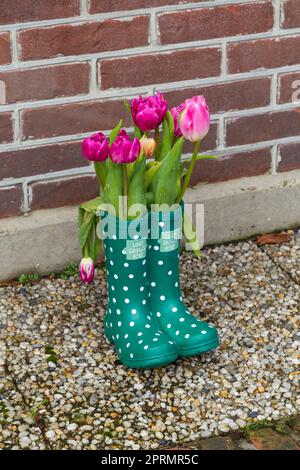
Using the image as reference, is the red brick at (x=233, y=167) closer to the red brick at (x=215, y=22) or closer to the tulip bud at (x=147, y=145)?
the red brick at (x=215, y=22)

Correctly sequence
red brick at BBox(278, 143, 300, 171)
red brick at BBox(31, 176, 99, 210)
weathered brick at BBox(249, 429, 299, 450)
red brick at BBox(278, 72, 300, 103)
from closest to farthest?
weathered brick at BBox(249, 429, 299, 450) < red brick at BBox(31, 176, 99, 210) < red brick at BBox(278, 72, 300, 103) < red brick at BBox(278, 143, 300, 171)

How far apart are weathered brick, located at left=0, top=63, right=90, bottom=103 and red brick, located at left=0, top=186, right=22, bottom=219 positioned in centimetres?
28

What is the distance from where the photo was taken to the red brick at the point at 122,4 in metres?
2.91

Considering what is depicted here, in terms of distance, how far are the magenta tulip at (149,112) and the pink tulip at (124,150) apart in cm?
8

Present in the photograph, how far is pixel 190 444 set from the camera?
2488mm

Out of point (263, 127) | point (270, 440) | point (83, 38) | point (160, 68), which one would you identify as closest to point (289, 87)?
point (263, 127)

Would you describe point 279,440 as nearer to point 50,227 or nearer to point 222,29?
point 50,227

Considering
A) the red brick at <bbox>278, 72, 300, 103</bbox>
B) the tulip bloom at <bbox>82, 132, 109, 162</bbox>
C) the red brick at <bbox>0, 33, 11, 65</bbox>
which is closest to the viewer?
the tulip bloom at <bbox>82, 132, 109, 162</bbox>

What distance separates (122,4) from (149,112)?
49cm

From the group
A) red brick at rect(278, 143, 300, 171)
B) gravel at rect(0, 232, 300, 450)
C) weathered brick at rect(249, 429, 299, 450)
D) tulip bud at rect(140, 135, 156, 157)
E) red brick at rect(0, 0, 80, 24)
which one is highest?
red brick at rect(0, 0, 80, 24)

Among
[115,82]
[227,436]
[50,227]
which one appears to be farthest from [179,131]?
[227,436]

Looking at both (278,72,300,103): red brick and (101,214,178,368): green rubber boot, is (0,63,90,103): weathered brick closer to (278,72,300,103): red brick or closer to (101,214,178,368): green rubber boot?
(101,214,178,368): green rubber boot

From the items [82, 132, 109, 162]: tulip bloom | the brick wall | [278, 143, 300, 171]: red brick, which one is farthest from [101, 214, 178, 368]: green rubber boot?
[278, 143, 300, 171]: red brick

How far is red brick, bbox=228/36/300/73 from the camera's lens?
10.3 feet
